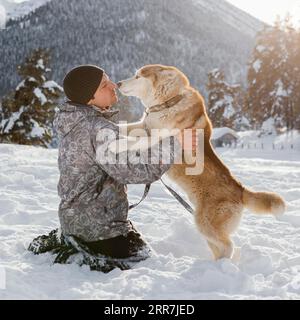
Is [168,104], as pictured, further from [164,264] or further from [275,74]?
[275,74]

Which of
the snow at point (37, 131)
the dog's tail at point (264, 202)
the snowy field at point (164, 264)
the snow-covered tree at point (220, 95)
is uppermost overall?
the snow-covered tree at point (220, 95)

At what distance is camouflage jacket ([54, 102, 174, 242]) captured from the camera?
3.67 meters

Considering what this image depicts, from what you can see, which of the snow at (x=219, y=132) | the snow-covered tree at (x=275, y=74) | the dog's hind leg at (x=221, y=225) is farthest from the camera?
the snow at (x=219, y=132)

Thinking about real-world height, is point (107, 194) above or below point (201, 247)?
above

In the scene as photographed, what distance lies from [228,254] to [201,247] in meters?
0.70

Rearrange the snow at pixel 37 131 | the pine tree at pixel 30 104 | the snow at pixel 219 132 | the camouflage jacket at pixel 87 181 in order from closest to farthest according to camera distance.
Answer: the camouflage jacket at pixel 87 181, the snow at pixel 37 131, the pine tree at pixel 30 104, the snow at pixel 219 132

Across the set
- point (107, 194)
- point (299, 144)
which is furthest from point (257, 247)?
point (299, 144)

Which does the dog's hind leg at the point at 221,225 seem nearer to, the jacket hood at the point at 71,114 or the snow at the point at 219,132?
the jacket hood at the point at 71,114

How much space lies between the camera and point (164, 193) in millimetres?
8281

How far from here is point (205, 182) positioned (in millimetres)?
4270

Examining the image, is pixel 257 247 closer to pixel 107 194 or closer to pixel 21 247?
pixel 107 194

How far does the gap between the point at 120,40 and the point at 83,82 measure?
166 metres

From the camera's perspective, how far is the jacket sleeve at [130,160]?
3.52 meters
